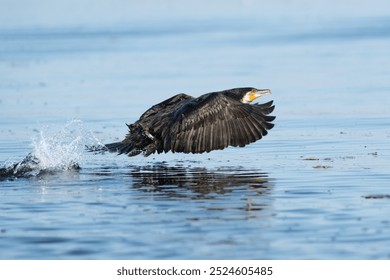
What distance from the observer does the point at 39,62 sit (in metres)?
28.1

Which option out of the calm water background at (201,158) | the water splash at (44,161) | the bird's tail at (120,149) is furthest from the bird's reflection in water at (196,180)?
the water splash at (44,161)

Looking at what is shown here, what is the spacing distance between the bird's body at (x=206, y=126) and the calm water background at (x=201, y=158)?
1.24 ft

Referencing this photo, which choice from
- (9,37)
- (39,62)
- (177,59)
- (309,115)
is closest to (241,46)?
(177,59)

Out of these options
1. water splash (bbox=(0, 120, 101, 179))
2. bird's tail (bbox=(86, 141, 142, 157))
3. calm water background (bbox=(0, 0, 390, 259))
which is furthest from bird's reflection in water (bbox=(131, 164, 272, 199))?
water splash (bbox=(0, 120, 101, 179))

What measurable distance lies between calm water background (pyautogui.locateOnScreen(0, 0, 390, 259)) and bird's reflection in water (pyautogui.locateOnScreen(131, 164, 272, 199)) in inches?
0.9

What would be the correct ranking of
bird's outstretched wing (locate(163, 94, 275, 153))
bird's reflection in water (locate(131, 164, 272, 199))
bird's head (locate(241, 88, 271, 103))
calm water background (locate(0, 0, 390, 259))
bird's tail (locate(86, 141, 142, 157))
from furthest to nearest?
1. bird's head (locate(241, 88, 271, 103))
2. bird's tail (locate(86, 141, 142, 157))
3. bird's outstretched wing (locate(163, 94, 275, 153))
4. bird's reflection in water (locate(131, 164, 272, 199))
5. calm water background (locate(0, 0, 390, 259))

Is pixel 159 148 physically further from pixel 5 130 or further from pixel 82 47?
pixel 82 47

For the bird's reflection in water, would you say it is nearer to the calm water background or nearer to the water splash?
the calm water background

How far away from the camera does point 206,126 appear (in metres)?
11.8

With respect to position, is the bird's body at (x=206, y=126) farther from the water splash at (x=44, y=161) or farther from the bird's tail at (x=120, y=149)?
the water splash at (x=44, y=161)

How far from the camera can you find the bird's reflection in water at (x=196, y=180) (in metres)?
10.9

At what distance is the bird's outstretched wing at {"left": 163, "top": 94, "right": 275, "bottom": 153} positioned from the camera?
38.4ft

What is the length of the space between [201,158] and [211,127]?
1.76 metres

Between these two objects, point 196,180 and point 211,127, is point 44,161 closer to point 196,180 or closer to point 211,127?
point 196,180
